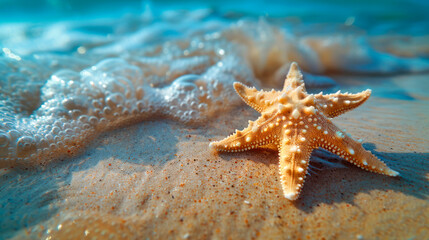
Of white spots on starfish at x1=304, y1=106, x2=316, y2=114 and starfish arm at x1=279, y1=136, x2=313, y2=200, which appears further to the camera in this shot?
white spots on starfish at x1=304, y1=106, x2=316, y2=114

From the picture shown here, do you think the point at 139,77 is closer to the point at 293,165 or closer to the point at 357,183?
the point at 293,165

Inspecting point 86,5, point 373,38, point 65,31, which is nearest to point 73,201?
point 65,31

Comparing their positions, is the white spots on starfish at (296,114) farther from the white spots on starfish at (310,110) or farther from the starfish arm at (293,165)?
the starfish arm at (293,165)

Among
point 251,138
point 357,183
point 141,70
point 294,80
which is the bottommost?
point 357,183

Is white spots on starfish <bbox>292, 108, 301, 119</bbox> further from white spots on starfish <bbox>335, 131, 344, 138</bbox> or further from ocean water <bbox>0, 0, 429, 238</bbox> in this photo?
ocean water <bbox>0, 0, 429, 238</bbox>

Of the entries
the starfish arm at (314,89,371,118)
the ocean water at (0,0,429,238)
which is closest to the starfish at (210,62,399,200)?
the starfish arm at (314,89,371,118)

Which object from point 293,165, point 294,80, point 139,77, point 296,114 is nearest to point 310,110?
point 296,114

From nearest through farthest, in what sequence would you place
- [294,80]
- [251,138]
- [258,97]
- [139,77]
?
[251,138] < [258,97] < [294,80] < [139,77]
